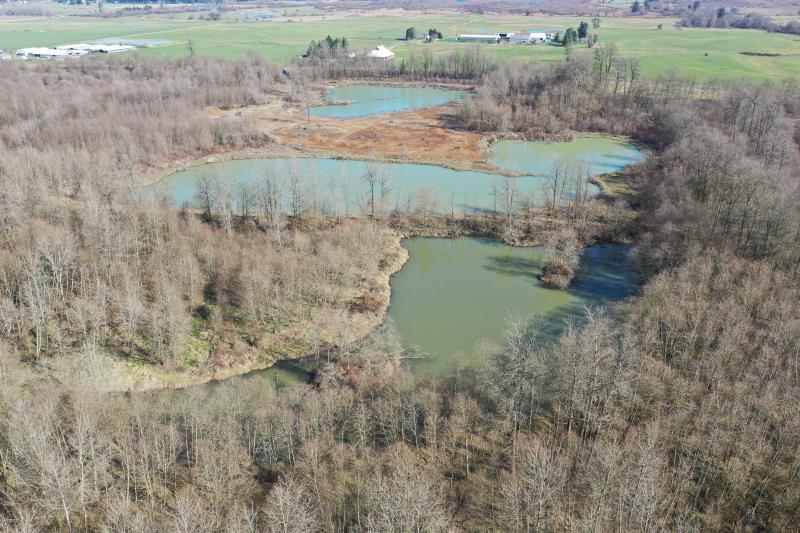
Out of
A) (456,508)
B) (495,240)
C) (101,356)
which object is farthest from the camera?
(495,240)

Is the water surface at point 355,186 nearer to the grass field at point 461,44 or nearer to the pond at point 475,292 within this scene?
the pond at point 475,292

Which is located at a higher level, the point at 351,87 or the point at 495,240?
the point at 351,87

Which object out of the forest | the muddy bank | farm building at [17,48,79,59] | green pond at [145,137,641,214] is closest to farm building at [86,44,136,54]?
farm building at [17,48,79,59]

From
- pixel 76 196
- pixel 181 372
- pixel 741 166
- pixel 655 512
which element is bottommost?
pixel 181 372

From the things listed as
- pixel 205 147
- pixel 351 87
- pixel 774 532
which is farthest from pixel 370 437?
pixel 351 87

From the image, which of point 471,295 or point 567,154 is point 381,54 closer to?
point 567,154

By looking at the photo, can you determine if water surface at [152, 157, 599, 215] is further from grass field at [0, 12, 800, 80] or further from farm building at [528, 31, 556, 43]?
farm building at [528, 31, 556, 43]

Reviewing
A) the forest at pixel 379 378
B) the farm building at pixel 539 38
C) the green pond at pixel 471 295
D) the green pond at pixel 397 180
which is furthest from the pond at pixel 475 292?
the farm building at pixel 539 38

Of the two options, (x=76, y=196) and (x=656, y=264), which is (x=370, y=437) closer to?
(x=656, y=264)

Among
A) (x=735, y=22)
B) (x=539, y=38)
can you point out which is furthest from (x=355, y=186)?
(x=735, y=22)
